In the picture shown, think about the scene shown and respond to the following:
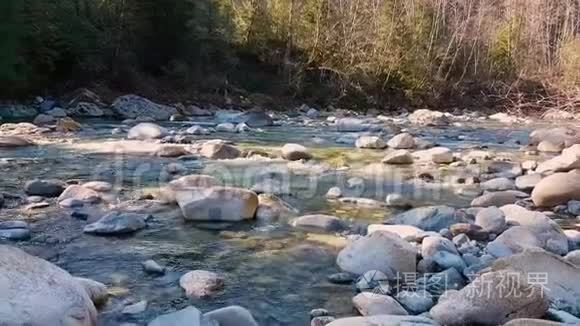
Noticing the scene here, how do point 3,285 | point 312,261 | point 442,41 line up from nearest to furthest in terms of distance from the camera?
1. point 3,285
2. point 312,261
3. point 442,41

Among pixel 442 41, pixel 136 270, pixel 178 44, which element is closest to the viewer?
pixel 136 270

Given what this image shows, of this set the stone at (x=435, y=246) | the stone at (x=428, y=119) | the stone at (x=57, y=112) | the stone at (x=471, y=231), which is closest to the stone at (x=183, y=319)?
the stone at (x=435, y=246)

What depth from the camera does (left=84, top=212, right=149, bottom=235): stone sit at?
4555mm

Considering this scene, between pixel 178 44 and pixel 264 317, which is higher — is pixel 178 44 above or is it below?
above

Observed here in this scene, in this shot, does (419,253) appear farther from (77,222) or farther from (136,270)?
(77,222)

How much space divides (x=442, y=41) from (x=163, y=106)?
10.5m

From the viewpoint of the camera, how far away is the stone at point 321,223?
4.87 metres

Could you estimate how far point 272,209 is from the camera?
17.3 feet

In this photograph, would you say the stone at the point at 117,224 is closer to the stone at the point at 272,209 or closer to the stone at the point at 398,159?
the stone at the point at 272,209

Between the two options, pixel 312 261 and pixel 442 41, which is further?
pixel 442 41

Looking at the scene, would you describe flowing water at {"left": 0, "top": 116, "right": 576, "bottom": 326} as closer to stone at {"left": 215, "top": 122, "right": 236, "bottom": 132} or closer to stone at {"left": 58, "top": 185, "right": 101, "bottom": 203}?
stone at {"left": 58, "top": 185, "right": 101, "bottom": 203}

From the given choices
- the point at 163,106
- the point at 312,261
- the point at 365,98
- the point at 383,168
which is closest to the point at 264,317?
the point at 312,261

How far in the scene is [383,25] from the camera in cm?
1880

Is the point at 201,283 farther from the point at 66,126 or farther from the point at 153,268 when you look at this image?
the point at 66,126
